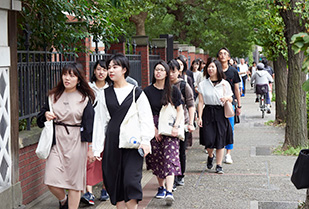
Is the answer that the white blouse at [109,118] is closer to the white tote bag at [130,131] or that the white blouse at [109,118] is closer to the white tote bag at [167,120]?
the white tote bag at [130,131]

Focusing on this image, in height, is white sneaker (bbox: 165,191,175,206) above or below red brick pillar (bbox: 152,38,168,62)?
below

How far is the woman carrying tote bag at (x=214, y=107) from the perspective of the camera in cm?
906

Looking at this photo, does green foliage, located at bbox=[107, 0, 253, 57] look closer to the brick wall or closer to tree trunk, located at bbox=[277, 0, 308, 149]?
tree trunk, located at bbox=[277, 0, 308, 149]

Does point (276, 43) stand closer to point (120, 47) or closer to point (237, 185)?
point (120, 47)

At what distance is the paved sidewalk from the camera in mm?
7109

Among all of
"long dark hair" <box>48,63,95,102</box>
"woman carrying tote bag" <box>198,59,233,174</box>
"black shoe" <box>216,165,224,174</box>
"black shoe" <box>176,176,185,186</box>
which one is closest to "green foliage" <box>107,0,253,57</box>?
"woman carrying tote bag" <box>198,59,233,174</box>

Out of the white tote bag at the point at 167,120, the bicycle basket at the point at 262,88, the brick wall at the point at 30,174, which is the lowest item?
the brick wall at the point at 30,174

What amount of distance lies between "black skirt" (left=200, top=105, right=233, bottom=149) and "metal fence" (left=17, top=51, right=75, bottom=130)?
2.38 m

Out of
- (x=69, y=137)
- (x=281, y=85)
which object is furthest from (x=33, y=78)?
(x=281, y=85)

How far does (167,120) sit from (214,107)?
79.1 inches

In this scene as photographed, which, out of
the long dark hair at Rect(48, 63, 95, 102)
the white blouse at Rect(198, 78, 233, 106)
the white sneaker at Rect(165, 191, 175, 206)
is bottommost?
the white sneaker at Rect(165, 191, 175, 206)

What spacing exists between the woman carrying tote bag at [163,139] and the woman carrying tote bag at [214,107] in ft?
5.85

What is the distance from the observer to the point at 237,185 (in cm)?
821

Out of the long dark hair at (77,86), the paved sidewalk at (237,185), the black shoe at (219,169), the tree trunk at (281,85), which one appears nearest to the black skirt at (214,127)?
the black shoe at (219,169)
